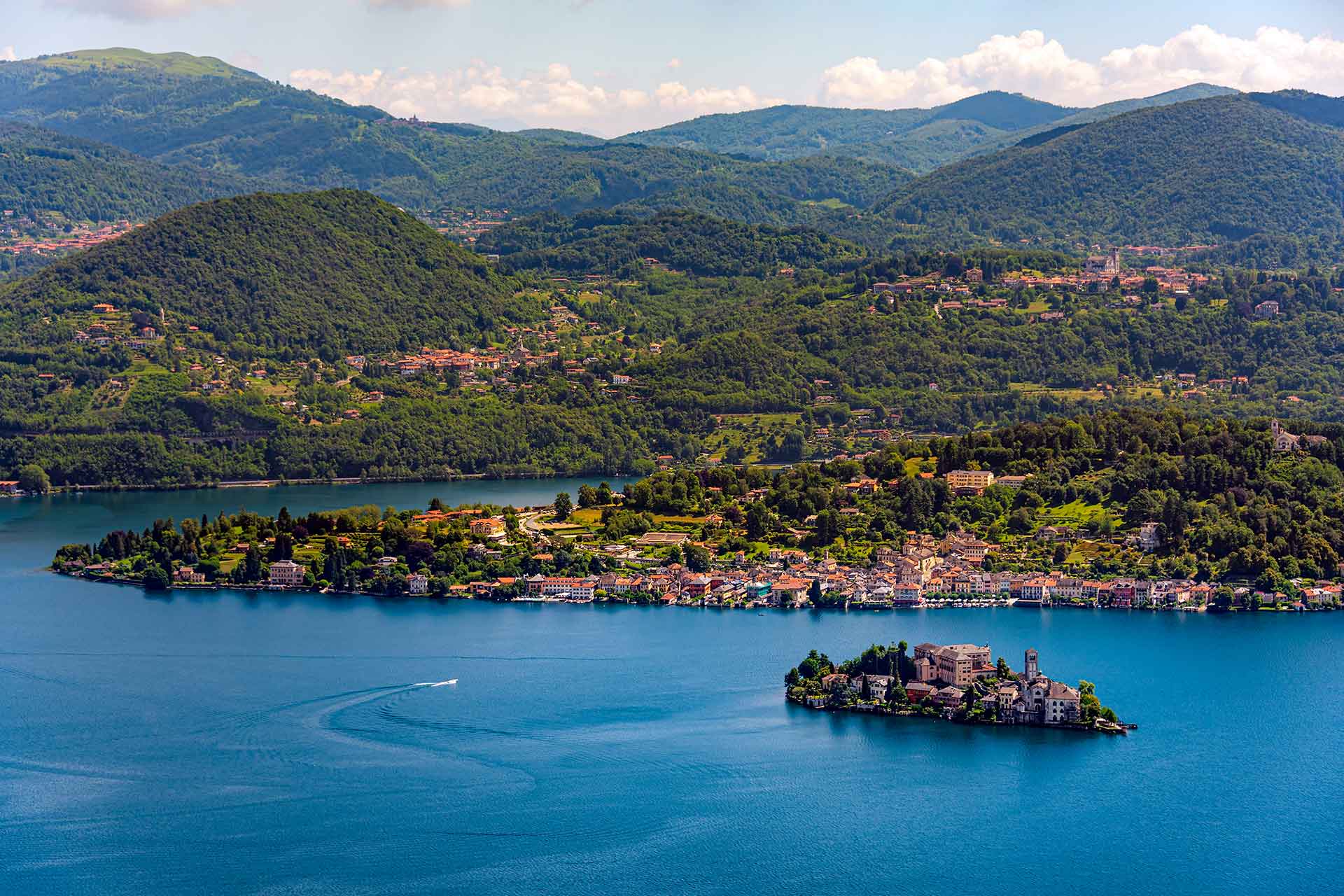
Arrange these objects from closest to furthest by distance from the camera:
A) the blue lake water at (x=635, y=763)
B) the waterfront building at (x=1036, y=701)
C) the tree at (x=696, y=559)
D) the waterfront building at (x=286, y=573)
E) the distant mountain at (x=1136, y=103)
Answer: the blue lake water at (x=635, y=763), the waterfront building at (x=1036, y=701), the tree at (x=696, y=559), the waterfront building at (x=286, y=573), the distant mountain at (x=1136, y=103)

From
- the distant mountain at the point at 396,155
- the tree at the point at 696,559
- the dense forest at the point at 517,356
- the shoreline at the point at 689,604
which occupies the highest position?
the distant mountain at the point at 396,155

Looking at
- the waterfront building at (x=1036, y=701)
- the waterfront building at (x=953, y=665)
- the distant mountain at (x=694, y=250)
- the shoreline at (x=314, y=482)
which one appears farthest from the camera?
the distant mountain at (x=694, y=250)

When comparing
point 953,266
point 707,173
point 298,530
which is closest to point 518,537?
point 298,530

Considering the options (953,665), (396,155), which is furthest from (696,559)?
(396,155)

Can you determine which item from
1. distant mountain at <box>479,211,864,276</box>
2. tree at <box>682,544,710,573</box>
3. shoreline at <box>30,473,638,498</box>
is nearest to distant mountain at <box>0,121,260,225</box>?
distant mountain at <box>479,211,864,276</box>

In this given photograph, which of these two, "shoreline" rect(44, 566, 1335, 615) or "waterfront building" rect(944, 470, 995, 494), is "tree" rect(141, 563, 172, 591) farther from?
"waterfront building" rect(944, 470, 995, 494)

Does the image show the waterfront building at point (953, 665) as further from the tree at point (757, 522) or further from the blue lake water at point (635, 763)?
the tree at point (757, 522)

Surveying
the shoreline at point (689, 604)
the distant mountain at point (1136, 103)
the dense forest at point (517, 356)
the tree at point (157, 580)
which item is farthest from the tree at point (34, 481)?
the distant mountain at point (1136, 103)
